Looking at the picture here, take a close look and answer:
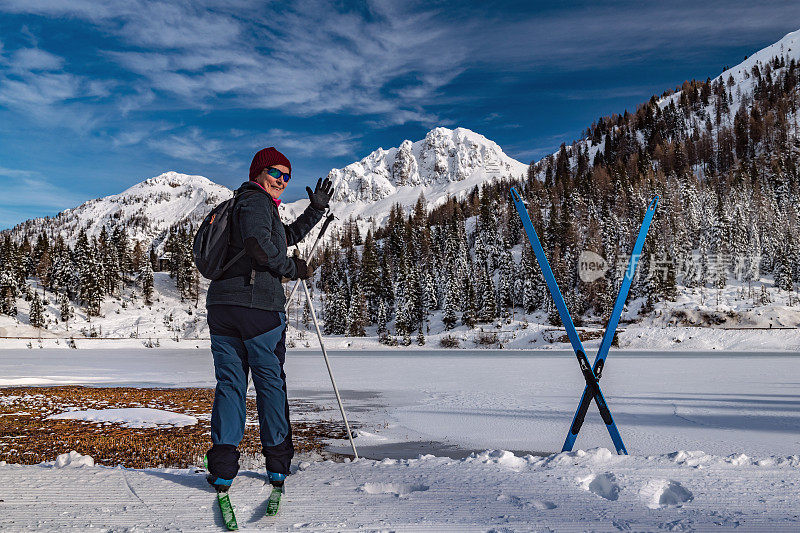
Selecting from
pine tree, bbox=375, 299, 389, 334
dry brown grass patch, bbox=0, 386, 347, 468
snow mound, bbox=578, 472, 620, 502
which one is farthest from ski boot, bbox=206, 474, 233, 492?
pine tree, bbox=375, 299, 389, 334

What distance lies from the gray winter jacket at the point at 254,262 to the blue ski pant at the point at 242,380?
2.7 inches

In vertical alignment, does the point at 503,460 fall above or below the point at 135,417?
above

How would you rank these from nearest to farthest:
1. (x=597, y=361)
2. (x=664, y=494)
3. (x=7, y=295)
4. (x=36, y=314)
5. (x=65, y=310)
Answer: (x=664, y=494), (x=597, y=361), (x=36, y=314), (x=7, y=295), (x=65, y=310)

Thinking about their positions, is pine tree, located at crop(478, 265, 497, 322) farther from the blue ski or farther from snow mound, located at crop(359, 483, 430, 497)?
snow mound, located at crop(359, 483, 430, 497)

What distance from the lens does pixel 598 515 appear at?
2.73 metres

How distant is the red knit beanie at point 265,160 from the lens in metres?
3.35

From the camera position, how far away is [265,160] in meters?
3.36

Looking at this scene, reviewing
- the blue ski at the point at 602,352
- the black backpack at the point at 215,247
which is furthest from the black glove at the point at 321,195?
the blue ski at the point at 602,352

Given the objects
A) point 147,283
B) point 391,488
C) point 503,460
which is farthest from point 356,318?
point 391,488

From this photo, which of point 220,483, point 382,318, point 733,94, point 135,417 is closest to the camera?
point 220,483

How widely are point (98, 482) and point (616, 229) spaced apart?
8487 centimetres

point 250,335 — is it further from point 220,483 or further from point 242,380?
point 220,483

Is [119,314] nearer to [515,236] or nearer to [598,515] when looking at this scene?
[515,236]

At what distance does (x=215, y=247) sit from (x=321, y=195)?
1.10 metres
